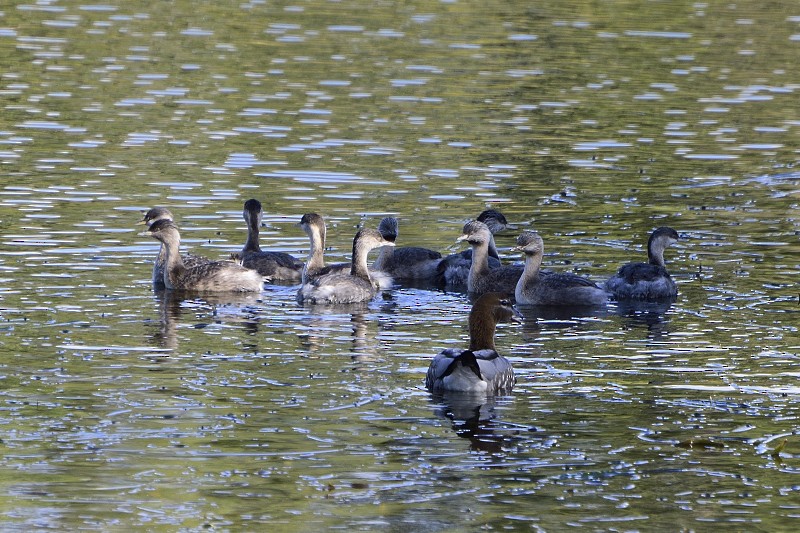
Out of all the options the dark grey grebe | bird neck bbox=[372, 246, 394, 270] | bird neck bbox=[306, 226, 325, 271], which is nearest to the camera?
the dark grey grebe

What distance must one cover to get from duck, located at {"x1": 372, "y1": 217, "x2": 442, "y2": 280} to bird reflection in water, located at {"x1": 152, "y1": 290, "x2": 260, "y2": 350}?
8.54 ft

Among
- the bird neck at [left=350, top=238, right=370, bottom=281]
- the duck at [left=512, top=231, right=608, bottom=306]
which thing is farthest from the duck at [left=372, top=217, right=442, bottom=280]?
the duck at [left=512, top=231, right=608, bottom=306]

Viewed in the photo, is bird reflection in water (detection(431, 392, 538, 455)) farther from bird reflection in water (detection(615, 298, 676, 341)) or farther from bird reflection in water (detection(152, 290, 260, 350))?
bird reflection in water (detection(615, 298, 676, 341))

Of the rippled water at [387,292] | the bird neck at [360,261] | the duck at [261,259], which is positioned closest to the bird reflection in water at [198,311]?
the rippled water at [387,292]

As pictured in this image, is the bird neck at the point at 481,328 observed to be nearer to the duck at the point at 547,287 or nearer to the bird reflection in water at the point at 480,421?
the bird reflection in water at the point at 480,421

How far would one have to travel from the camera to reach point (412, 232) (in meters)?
24.7

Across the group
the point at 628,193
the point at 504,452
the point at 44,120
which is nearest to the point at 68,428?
the point at 504,452

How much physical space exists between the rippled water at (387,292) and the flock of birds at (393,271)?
1.58ft

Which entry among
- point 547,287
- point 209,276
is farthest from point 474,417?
point 209,276

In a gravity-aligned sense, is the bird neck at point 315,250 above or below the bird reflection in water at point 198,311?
above

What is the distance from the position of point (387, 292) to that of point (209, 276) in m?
2.71

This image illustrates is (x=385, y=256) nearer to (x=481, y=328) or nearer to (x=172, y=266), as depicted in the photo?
(x=172, y=266)

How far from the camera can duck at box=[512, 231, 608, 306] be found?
20.5 meters

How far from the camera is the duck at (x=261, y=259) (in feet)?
72.3
